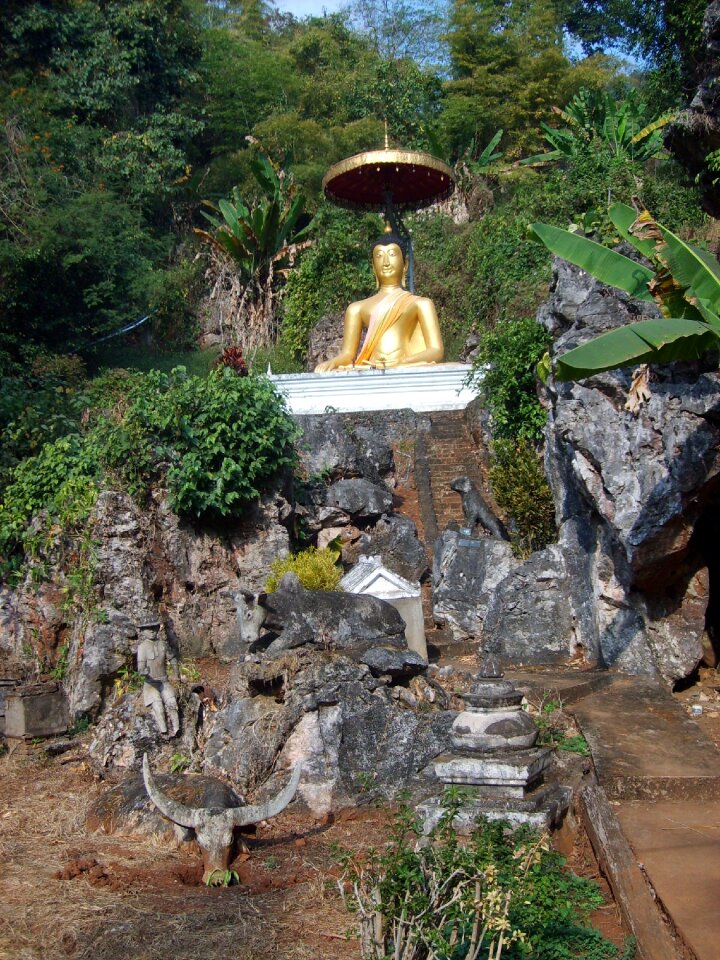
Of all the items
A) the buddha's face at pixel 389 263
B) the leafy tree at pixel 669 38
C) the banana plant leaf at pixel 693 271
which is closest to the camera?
the banana plant leaf at pixel 693 271

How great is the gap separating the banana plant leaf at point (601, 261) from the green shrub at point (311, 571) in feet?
12.0

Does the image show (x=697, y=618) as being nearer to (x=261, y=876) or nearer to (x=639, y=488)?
(x=639, y=488)

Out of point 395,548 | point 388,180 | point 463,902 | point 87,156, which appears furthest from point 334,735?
point 87,156

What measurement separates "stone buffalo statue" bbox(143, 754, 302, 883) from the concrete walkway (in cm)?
186

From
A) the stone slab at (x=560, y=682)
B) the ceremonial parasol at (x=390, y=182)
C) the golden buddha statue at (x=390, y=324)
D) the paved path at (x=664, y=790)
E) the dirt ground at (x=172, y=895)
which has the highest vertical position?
the ceremonial parasol at (x=390, y=182)

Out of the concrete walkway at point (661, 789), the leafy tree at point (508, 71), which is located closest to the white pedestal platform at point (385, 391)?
the concrete walkway at point (661, 789)

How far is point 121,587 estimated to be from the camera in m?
9.21

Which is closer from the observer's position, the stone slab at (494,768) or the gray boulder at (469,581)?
the stone slab at (494,768)

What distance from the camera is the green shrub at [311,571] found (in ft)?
30.0

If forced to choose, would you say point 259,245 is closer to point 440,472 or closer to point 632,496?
point 440,472

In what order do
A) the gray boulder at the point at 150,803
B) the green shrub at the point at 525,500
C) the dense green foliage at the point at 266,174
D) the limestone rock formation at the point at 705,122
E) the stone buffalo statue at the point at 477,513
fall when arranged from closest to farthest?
the gray boulder at the point at 150,803 → the limestone rock formation at the point at 705,122 → the green shrub at the point at 525,500 → the stone buffalo statue at the point at 477,513 → the dense green foliage at the point at 266,174

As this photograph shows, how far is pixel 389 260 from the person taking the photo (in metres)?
15.3

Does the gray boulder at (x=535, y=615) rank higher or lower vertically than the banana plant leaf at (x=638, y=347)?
lower

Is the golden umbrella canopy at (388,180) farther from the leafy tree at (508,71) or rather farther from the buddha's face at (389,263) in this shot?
the leafy tree at (508,71)
